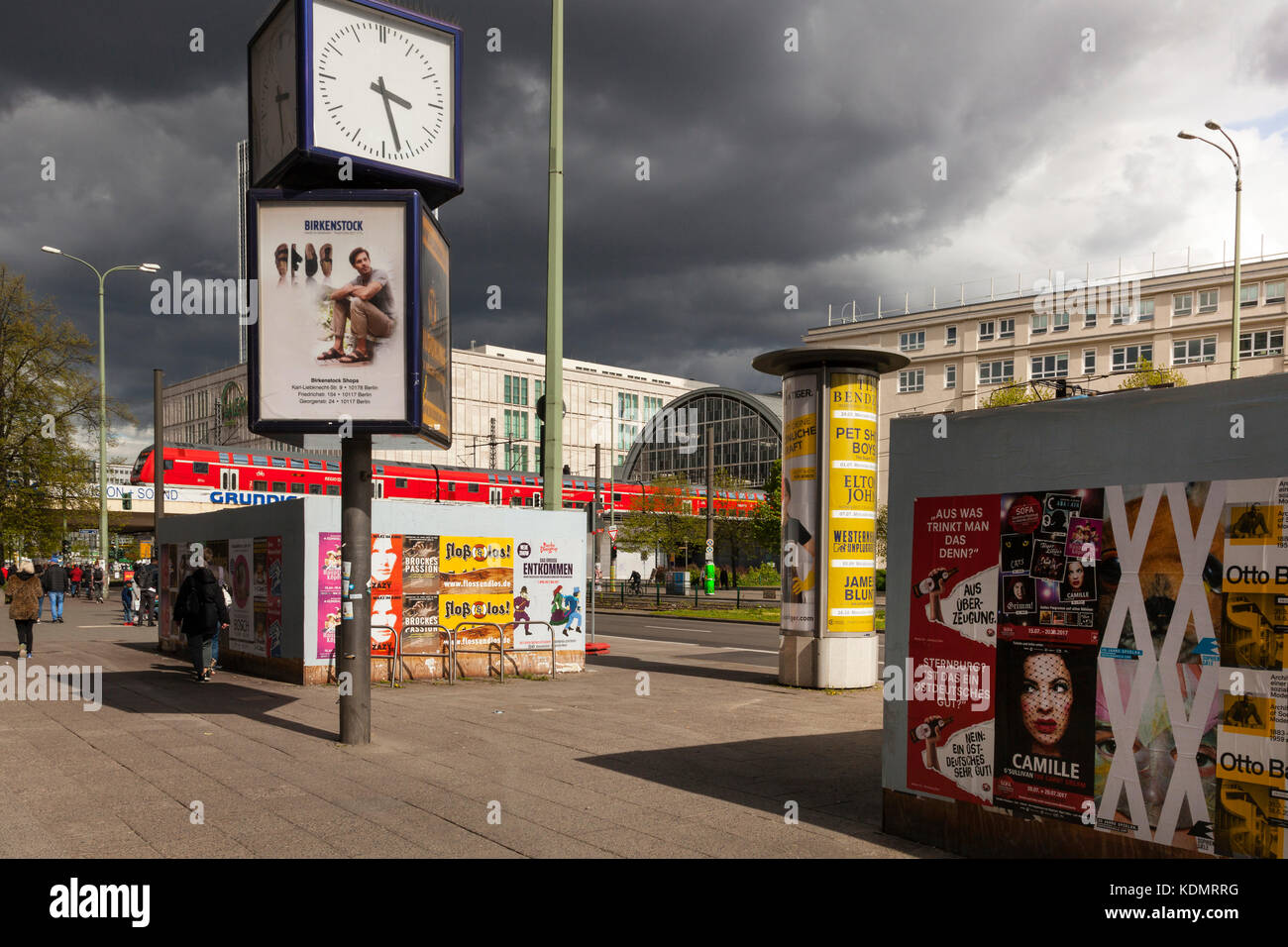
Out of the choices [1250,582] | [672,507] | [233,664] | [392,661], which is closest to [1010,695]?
[1250,582]

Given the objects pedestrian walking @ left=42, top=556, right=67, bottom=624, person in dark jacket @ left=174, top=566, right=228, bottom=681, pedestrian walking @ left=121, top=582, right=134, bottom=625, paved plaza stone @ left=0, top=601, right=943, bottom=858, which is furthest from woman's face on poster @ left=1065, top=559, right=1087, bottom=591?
pedestrian walking @ left=121, top=582, right=134, bottom=625

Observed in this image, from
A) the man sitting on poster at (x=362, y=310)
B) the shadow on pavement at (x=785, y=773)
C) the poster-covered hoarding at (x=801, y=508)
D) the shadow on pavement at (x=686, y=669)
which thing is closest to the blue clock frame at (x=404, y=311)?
the man sitting on poster at (x=362, y=310)

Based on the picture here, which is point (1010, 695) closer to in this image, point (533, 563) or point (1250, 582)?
point (1250, 582)

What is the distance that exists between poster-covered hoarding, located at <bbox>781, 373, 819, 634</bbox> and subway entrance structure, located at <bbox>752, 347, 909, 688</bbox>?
0.01 m

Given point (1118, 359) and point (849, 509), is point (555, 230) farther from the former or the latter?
point (1118, 359)

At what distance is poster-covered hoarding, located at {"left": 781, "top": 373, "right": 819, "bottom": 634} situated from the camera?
14203 millimetres

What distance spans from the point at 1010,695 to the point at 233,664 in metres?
12.8

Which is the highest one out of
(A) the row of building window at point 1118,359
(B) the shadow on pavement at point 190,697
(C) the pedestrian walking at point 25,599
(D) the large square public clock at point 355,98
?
(A) the row of building window at point 1118,359

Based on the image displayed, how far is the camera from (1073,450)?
Result: 5547mm

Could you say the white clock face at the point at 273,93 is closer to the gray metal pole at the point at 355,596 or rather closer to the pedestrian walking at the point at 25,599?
the gray metal pole at the point at 355,596

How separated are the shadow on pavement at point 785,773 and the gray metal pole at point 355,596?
216 cm

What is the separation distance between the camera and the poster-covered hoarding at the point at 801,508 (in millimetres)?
14203

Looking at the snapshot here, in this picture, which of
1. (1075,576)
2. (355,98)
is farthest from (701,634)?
(1075,576)
